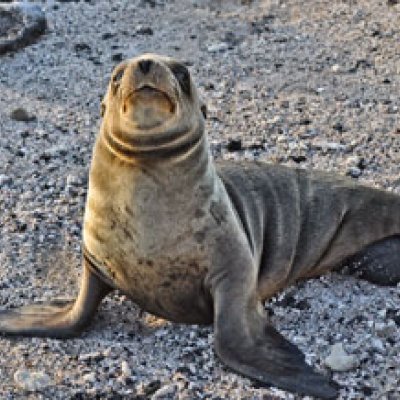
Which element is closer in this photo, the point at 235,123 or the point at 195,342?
the point at 195,342

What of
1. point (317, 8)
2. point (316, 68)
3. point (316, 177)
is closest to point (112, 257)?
point (316, 177)

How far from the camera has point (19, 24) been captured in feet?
23.3

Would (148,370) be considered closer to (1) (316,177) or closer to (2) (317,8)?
(1) (316,177)

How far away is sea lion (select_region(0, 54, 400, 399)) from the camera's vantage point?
11.3 ft

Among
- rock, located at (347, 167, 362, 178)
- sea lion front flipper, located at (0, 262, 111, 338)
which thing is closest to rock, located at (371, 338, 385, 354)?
sea lion front flipper, located at (0, 262, 111, 338)

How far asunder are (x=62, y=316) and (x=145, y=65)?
3.22 ft

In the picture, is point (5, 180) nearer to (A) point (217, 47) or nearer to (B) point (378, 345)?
(B) point (378, 345)

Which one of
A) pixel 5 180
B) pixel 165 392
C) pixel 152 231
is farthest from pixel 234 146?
pixel 165 392

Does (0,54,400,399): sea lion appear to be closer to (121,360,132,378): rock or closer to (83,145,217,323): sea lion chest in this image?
(83,145,217,323): sea lion chest

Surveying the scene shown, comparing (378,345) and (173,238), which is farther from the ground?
(173,238)

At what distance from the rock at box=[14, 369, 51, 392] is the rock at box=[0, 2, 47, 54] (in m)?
3.68

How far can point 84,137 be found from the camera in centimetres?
567

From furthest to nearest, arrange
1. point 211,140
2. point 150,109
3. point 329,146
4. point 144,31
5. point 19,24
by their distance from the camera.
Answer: point 144,31, point 19,24, point 211,140, point 329,146, point 150,109

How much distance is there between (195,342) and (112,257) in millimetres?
393
